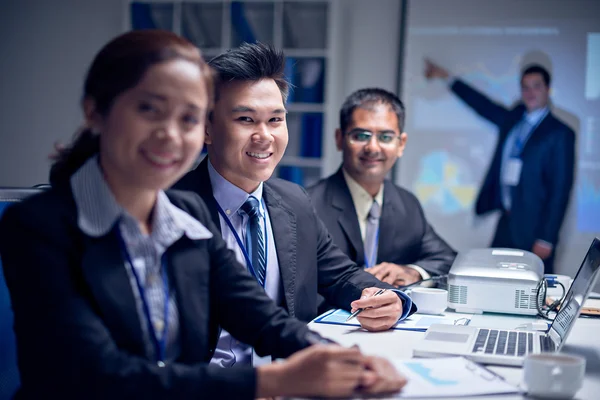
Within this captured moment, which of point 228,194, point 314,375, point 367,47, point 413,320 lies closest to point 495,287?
point 413,320

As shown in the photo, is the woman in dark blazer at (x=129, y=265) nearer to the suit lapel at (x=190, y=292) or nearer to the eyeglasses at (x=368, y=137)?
the suit lapel at (x=190, y=292)

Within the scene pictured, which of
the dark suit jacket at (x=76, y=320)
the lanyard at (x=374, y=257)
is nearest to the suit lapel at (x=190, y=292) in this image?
the dark suit jacket at (x=76, y=320)

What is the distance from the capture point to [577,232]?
4324 millimetres

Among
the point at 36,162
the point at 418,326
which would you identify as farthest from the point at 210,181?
the point at 36,162

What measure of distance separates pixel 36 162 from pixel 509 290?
4098 mm

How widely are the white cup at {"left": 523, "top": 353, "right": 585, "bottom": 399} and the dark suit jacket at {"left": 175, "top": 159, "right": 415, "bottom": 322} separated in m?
0.82

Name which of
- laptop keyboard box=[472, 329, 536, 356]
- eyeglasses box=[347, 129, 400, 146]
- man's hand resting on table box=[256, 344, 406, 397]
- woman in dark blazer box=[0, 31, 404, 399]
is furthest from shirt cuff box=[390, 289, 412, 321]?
eyeglasses box=[347, 129, 400, 146]

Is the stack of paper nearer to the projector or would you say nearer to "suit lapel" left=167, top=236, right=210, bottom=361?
the projector

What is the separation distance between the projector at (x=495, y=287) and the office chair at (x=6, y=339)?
128cm

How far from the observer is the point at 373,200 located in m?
3.06

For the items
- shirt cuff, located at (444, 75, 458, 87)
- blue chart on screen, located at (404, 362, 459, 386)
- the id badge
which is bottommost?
blue chart on screen, located at (404, 362, 459, 386)

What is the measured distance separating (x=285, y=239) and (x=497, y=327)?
66cm

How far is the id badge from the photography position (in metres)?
4.40

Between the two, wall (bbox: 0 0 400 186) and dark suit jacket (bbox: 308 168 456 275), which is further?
wall (bbox: 0 0 400 186)
